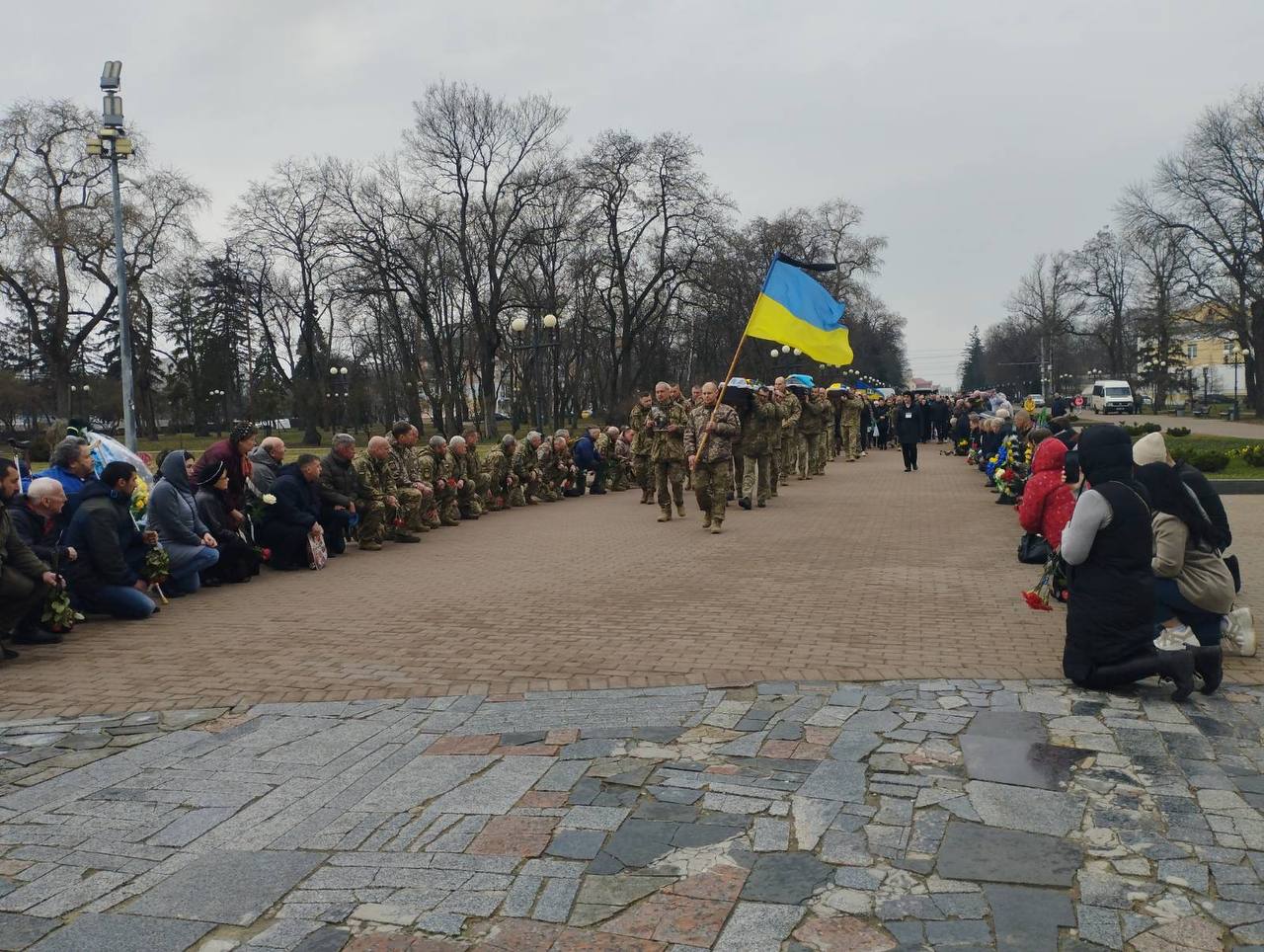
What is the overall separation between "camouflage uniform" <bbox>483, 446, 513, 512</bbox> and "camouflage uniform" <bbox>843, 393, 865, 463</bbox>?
1326 centimetres

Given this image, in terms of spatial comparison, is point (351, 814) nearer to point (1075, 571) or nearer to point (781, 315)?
point (1075, 571)

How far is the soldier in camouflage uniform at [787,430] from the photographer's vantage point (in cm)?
1872

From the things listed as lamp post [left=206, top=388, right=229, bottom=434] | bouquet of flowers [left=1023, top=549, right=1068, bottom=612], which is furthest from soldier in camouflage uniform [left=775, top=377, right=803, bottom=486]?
lamp post [left=206, top=388, right=229, bottom=434]

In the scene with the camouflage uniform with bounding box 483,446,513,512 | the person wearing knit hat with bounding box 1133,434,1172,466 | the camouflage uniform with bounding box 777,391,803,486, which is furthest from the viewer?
the camouflage uniform with bounding box 777,391,803,486

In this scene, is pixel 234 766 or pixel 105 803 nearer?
pixel 105 803

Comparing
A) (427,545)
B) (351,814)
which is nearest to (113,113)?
(427,545)

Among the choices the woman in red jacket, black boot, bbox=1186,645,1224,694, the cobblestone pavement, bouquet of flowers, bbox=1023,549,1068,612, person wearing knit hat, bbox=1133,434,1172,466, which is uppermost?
person wearing knit hat, bbox=1133,434,1172,466

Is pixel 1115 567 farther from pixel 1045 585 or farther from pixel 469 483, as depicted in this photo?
pixel 469 483

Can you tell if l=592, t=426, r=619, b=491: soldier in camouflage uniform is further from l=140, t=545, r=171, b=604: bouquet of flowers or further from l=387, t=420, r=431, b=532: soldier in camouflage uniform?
l=140, t=545, r=171, b=604: bouquet of flowers

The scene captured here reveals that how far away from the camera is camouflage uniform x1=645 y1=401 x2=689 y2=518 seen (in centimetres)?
1532

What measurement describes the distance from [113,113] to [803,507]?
16069 millimetres

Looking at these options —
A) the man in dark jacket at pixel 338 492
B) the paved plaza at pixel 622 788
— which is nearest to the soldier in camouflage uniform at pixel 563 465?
the man in dark jacket at pixel 338 492

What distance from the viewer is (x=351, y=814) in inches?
171

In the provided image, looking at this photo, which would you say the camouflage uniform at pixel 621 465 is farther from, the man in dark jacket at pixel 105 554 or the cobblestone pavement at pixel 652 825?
the cobblestone pavement at pixel 652 825
